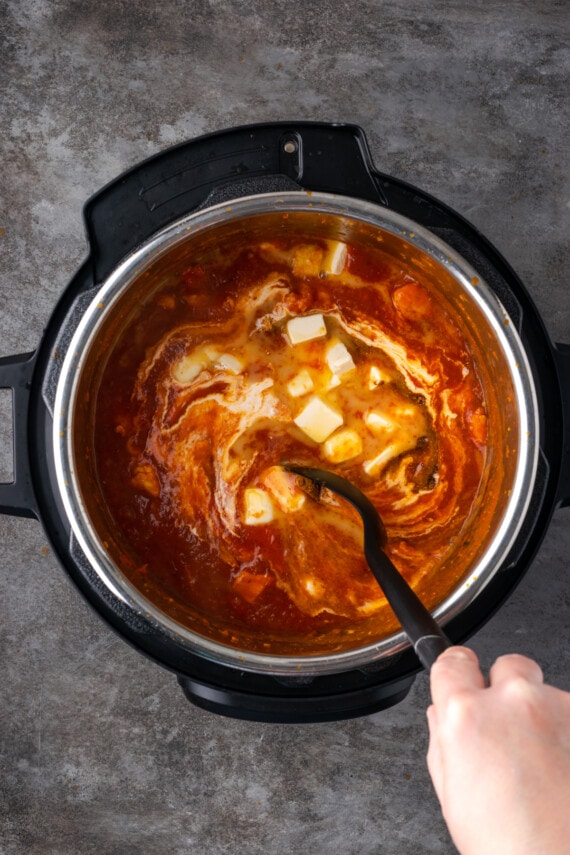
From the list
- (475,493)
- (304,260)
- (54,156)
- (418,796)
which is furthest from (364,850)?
(54,156)

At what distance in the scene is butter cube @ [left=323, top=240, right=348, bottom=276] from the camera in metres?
1.75

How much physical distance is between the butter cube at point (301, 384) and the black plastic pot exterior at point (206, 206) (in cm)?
45

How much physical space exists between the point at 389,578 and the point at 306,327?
2.17ft

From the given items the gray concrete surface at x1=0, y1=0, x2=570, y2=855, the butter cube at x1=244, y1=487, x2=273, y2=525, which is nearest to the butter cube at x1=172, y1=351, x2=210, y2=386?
the butter cube at x1=244, y1=487, x2=273, y2=525

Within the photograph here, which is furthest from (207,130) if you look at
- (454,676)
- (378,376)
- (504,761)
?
(504,761)

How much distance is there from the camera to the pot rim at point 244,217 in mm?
1531

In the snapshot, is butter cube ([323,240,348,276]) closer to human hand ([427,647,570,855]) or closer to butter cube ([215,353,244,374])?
butter cube ([215,353,244,374])

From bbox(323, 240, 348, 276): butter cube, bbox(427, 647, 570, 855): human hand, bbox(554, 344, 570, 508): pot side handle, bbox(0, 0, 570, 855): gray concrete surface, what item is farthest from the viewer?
bbox(0, 0, 570, 855): gray concrete surface

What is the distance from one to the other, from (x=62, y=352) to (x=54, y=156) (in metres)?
0.86

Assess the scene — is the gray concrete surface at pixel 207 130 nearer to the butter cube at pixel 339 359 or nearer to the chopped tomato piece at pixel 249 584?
the chopped tomato piece at pixel 249 584

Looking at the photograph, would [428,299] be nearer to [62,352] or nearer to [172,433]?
[172,433]

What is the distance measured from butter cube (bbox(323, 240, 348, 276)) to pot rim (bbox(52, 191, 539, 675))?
0.17m

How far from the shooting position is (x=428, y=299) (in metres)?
1.77

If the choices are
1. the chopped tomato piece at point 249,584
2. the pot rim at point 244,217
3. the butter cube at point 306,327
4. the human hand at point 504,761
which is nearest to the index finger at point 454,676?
the human hand at point 504,761
